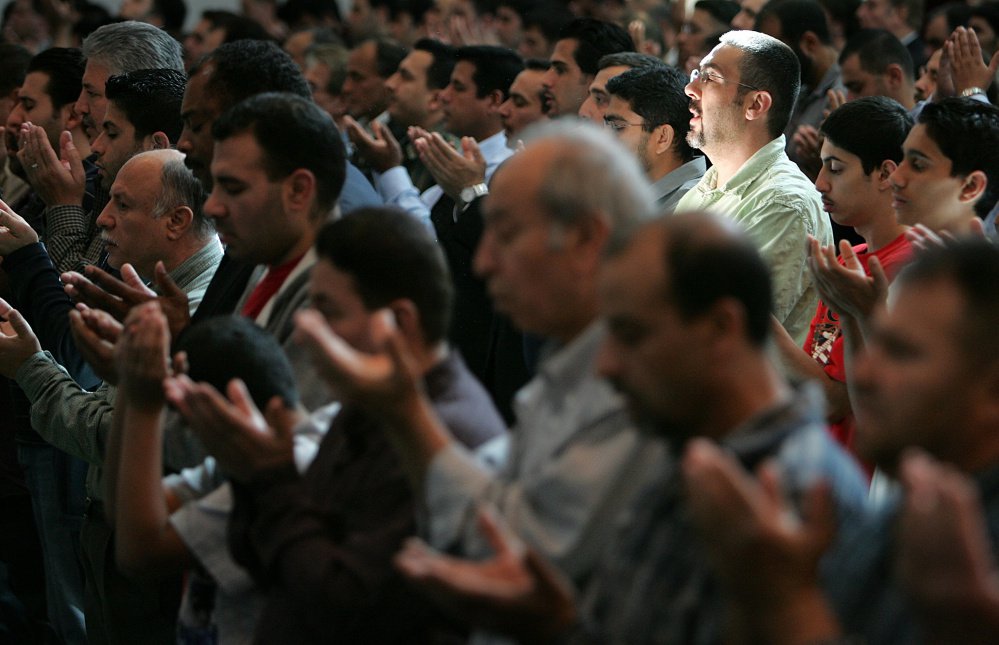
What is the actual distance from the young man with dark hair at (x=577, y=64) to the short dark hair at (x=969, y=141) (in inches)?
78.5

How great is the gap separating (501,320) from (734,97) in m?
0.80

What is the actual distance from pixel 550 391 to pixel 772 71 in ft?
6.96

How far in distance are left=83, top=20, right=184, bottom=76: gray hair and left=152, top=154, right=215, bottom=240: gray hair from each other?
1.05 meters

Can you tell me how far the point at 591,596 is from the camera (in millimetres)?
1464

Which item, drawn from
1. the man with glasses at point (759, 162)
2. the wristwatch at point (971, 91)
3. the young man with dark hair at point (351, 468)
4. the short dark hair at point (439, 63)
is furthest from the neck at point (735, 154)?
the short dark hair at point (439, 63)

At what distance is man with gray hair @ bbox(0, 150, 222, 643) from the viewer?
9.14 ft

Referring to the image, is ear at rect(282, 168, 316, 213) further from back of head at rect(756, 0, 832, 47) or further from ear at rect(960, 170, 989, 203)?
back of head at rect(756, 0, 832, 47)

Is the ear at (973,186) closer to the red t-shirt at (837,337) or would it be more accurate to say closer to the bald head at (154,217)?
the red t-shirt at (837,337)

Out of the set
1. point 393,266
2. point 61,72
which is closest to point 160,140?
point 61,72

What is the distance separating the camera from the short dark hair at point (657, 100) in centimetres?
368

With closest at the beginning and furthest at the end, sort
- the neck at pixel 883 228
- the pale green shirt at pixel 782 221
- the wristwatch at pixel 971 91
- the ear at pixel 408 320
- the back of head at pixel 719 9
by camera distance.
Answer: the ear at pixel 408 320, the neck at pixel 883 228, the pale green shirt at pixel 782 221, the wristwatch at pixel 971 91, the back of head at pixel 719 9

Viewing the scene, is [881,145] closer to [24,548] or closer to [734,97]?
[734,97]

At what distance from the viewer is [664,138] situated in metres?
3.70

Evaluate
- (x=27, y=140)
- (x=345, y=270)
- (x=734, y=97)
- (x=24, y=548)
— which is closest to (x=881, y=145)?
(x=734, y=97)
